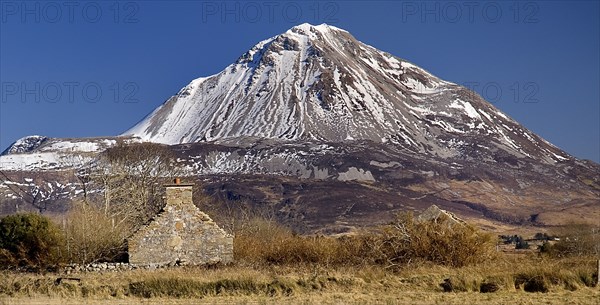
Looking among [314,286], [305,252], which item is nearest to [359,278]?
[314,286]

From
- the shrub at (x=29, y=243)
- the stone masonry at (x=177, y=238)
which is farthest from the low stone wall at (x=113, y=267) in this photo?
the shrub at (x=29, y=243)

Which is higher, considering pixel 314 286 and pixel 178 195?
pixel 178 195

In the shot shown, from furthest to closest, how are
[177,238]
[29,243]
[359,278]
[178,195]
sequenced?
[29,243], [178,195], [177,238], [359,278]

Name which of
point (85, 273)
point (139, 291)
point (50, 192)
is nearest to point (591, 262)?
point (139, 291)

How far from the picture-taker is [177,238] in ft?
100

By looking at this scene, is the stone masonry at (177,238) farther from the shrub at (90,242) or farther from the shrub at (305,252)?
the shrub at (90,242)

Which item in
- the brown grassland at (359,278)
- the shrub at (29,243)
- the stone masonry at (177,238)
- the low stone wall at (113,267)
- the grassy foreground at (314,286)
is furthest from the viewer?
the shrub at (29,243)

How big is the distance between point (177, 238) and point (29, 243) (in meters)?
6.12

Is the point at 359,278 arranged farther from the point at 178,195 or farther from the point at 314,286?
the point at 178,195

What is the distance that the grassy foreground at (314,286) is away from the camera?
74.0 feet

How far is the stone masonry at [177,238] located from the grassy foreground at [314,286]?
2.36 meters

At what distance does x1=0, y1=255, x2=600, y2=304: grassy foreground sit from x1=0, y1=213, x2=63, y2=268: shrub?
4.17m

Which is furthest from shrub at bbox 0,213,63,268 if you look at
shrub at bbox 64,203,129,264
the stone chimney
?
the stone chimney

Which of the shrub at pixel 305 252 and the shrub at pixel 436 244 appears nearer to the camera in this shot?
the shrub at pixel 436 244
